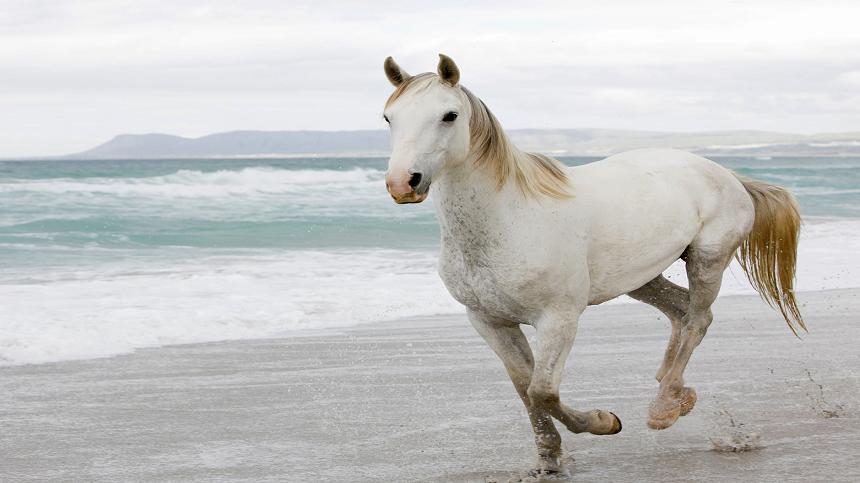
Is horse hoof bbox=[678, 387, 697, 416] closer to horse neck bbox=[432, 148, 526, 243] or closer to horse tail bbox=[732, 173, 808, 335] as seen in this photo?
horse tail bbox=[732, 173, 808, 335]

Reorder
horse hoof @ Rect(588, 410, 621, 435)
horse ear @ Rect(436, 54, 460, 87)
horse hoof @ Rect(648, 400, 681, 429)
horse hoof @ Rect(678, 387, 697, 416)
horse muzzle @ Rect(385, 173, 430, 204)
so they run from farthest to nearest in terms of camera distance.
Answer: horse hoof @ Rect(678, 387, 697, 416)
horse hoof @ Rect(648, 400, 681, 429)
horse hoof @ Rect(588, 410, 621, 435)
horse ear @ Rect(436, 54, 460, 87)
horse muzzle @ Rect(385, 173, 430, 204)

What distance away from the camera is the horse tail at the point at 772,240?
398 centimetres

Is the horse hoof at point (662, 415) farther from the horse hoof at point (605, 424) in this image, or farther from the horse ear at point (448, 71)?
the horse ear at point (448, 71)

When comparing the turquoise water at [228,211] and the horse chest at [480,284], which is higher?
the horse chest at [480,284]

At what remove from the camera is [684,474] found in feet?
10.2

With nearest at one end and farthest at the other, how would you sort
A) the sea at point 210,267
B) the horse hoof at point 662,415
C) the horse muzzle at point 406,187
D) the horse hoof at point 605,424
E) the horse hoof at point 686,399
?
1. the horse muzzle at point 406,187
2. the horse hoof at point 605,424
3. the horse hoof at point 662,415
4. the horse hoof at point 686,399
5. the sea at point 210,267

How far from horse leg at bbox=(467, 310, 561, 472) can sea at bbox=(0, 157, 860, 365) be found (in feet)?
10.5

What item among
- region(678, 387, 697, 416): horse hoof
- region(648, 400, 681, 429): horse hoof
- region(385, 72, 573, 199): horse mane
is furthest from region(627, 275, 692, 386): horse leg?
region(385, 72, 573, 199): horse mane

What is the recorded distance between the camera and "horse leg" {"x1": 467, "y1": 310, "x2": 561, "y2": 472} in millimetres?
3146

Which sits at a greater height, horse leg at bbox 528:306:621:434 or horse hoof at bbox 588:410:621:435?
horse leg at bbox 528:306:621:434

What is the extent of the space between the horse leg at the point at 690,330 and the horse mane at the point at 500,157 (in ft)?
2.99

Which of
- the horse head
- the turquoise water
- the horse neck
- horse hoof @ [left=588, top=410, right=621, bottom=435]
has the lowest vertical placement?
the turquoise water

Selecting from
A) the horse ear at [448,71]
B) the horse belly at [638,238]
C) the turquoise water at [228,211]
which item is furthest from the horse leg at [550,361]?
the turquoise water at [228,211]

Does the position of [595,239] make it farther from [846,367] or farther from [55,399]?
[55,399]
